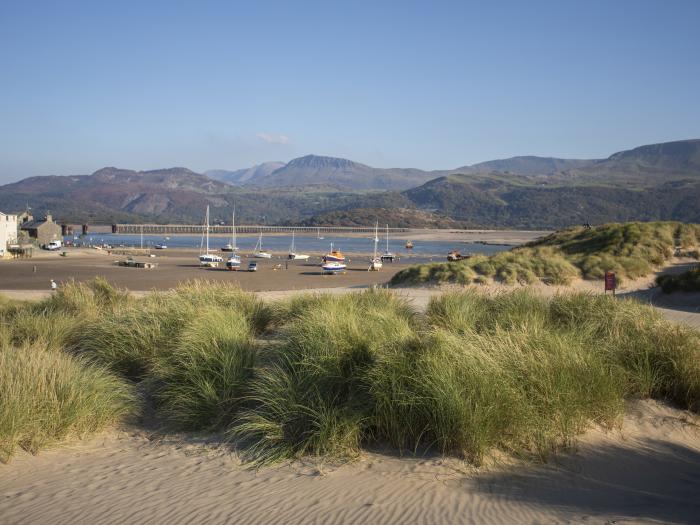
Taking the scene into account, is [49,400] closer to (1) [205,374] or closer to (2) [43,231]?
(1) [205,374]

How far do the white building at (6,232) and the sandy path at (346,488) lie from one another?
197ft

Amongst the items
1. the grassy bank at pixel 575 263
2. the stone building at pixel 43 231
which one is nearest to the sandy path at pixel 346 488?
the grassy bank at pixel 575 263

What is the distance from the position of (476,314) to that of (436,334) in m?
3.08

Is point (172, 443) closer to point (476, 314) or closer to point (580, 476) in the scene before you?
point (580, 476)

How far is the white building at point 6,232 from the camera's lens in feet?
197

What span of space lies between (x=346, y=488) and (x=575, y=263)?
25624 millimetres

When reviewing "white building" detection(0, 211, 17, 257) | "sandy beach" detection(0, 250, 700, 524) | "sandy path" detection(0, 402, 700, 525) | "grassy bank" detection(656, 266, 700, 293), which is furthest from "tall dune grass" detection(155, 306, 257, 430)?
"white building" detection(0, 211, 17, 257)

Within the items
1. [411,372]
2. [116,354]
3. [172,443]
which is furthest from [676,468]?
[116,354]

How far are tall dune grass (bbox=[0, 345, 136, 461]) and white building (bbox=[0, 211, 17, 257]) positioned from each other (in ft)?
192

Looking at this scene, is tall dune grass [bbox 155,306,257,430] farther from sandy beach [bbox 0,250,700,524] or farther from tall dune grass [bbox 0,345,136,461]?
tall dune grass [bbox 0,345,136,461]

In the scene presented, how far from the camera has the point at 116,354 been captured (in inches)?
361

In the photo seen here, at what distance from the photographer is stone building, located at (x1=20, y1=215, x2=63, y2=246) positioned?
283 feet

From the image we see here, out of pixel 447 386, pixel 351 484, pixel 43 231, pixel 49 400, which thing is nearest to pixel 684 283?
pixel 447 386

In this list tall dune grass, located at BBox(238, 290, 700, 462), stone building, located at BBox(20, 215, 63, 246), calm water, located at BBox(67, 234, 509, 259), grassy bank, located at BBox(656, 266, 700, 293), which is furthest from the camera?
calm water, located at BBox(67, 234, 509, 259)
